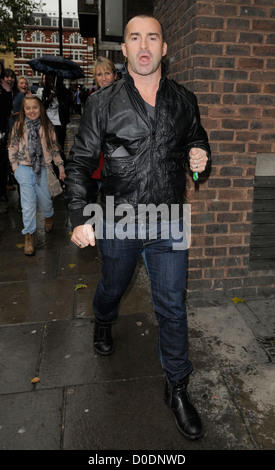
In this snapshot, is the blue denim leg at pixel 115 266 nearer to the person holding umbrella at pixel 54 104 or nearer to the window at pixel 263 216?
Result: the window at pixel 263 216

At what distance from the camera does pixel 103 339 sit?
133 inches

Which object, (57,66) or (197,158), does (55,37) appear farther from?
(197,158)

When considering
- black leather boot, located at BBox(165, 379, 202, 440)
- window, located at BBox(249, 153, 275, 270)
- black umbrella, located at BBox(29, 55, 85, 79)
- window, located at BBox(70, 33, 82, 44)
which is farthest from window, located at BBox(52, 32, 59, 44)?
black leather boot, located at BBox(165, 379, 202, 440)

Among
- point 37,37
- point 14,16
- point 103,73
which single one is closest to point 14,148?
point 103,73

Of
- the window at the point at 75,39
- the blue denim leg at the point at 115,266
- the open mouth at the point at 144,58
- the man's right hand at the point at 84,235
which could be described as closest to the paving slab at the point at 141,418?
the blue denim leg at the point at 115,266

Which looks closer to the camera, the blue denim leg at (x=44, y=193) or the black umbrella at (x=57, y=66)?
the blue denim leg at (x=44, y=193)

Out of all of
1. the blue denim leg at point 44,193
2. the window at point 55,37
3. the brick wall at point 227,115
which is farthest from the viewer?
the window at point 55,37

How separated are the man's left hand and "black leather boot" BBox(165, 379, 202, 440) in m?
1.35

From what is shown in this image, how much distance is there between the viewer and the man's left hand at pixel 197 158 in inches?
101

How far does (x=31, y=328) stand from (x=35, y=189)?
2501 mm

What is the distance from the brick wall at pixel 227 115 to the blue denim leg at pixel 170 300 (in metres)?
1.48

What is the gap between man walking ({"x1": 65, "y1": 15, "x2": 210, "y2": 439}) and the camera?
248cm
